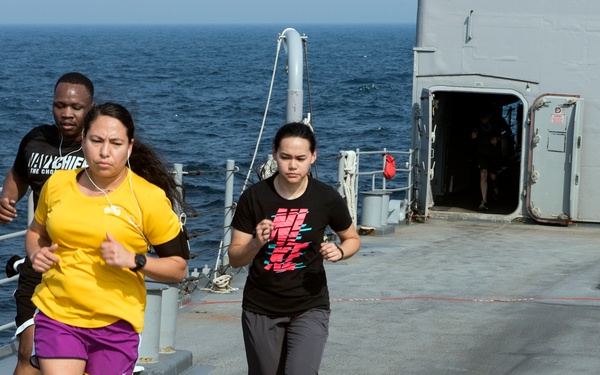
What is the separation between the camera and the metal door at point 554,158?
15.1 m

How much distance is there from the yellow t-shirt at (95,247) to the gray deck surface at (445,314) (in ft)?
7.86

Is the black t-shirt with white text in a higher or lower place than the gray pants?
higher

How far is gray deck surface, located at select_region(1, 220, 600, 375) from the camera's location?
746cm

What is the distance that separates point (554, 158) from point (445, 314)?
6.88 m

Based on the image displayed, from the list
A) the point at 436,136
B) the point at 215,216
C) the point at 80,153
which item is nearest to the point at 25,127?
the point at 215,216

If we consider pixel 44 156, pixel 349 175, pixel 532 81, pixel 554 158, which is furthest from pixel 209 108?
pixel 44 156

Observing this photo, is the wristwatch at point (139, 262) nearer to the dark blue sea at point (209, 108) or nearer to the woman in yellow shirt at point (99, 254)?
the woman in yellow shirt at point (99, 254)

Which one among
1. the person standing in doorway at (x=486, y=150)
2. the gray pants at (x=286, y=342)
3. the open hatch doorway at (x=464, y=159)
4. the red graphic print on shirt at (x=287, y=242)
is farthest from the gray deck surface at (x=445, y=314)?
the open hatch doorway at (x=464, y=159)

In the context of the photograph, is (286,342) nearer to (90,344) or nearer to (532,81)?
(90,344)

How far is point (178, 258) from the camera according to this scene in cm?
451

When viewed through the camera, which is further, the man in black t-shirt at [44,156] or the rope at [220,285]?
the rope at [220,285]

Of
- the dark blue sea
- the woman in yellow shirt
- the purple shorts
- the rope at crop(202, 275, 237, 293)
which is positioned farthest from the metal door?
the purple shorts

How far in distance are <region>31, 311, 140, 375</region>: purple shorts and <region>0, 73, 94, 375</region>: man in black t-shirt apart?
0.73m

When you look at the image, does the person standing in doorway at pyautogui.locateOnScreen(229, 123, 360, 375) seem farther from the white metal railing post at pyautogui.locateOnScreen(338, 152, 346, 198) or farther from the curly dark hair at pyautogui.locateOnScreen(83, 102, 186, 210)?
the white metal railing post at pyautogui.locateOnScreen(338, 152, 346, 198)
